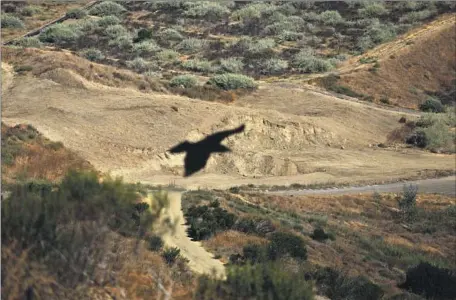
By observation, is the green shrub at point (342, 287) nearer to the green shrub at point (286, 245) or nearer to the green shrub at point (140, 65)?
the green shrub at point (286, 245)

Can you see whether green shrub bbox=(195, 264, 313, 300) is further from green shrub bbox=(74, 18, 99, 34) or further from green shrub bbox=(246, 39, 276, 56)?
green shrub bbox=(74, 18, 99, 34)

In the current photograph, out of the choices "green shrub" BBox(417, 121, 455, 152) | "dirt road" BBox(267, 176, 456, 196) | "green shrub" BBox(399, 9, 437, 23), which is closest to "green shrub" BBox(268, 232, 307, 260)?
"dirt road" BBox(267, 176, 456, 196)

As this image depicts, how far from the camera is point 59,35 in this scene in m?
79.1

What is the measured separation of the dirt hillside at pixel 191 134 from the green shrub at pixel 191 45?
23.5 metres

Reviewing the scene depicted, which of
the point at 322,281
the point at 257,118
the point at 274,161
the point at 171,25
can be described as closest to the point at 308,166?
the point at 274,161

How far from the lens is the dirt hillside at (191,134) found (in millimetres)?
42375

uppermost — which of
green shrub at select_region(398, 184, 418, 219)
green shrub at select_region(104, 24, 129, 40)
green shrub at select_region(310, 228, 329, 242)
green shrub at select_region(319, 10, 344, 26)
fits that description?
green shrub at select_region(310, 228, 329, 242)

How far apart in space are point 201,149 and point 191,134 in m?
1.21

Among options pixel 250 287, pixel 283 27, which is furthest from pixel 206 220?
pixel 283 27

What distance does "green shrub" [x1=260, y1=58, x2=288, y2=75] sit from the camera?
6969 cm

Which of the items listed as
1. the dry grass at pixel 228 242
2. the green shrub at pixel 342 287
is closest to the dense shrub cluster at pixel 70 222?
the dry grass at pixel 228 242

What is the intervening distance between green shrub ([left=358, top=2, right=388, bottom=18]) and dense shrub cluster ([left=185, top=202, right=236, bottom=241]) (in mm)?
66197

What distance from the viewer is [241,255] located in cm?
2144

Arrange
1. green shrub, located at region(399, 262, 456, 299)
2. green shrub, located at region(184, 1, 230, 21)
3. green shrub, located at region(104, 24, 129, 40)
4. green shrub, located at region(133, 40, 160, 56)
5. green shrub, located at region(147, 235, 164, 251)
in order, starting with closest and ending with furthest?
green shrub, located at region(147, 235, 164, 251) < green shrub, located at region(399, 262, 456, 299) < green shrub, located at region(133, 40, 160, 56) < green shrub, located at region(104, 24, 129, 40) < green shrub, located at region(184, 1, 230, 21)
